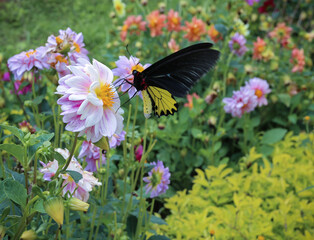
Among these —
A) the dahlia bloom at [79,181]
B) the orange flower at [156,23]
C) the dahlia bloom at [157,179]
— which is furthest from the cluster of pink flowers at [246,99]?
the dahlia bloom at [79,181]

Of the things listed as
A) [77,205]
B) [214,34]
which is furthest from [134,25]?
[77,205]

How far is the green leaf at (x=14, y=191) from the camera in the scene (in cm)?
56

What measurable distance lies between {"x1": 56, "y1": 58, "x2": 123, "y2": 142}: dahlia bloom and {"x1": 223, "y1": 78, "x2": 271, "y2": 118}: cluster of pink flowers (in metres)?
1.00

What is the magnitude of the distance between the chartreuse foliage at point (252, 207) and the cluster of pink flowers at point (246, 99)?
9.6 inches

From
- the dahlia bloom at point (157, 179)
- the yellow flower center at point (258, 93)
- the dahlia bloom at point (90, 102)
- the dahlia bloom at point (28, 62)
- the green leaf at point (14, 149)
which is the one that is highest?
the yellow flower center at point (258, 93)

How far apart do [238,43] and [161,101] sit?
1031mm

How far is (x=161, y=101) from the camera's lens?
2.92 ft

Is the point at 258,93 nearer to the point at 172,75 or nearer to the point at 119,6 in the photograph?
the point at 172,75

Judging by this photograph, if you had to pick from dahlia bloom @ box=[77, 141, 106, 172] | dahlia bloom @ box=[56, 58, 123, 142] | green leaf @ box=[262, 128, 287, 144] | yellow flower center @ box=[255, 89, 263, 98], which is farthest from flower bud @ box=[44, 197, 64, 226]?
green leaf @ box=[262, 128, 287, 144]

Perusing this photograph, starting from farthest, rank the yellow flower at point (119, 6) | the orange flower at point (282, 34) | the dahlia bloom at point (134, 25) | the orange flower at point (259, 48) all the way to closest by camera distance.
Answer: the yellow flower at point (119, 6) < the orange flower at point (282, 34) < the dahlia bloom at point (134, 25) < the orange flower at point (259, 48)

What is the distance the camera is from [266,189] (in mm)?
1279

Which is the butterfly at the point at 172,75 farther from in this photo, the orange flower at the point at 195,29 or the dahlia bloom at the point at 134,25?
the dahlia bloom at the point at 134,25

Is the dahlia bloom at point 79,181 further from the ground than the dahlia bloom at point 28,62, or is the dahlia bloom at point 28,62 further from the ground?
the dahlia bloom at point 28,62

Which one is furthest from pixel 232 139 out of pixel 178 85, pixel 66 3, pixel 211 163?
pixel 66 3
